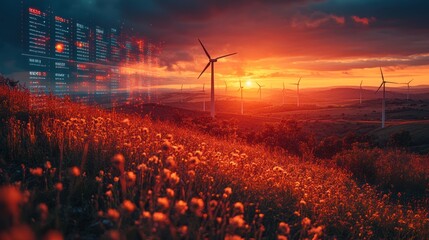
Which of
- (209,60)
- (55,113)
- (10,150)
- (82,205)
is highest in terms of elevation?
(209,60)

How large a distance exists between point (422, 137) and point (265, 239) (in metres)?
55.5

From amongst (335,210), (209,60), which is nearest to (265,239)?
(335,210)

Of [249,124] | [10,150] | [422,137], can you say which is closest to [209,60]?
[249,124]

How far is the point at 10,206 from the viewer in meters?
1.65

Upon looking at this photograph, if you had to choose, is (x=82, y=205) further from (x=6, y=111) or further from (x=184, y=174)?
(x=6, y=111)

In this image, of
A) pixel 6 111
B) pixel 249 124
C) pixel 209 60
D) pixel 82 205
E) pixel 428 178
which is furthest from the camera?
pixel 249 124

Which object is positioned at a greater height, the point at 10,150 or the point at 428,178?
the point at 10,150

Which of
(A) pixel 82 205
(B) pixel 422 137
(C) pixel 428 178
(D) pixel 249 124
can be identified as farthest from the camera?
(D) pixel 249 124

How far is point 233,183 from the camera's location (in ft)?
22.0

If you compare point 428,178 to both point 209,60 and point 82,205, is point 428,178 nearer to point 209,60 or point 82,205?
point 82,205

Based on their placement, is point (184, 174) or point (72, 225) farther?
point (184, 174)

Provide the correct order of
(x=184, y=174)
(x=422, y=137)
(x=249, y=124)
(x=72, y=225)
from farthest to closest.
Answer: (x=249, y=124) < (x=422, y=137) < (x=184, y=174) < (x=72, y=225)

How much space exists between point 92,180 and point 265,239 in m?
2.94

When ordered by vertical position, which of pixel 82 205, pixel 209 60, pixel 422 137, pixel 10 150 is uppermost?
pixel 209 60
